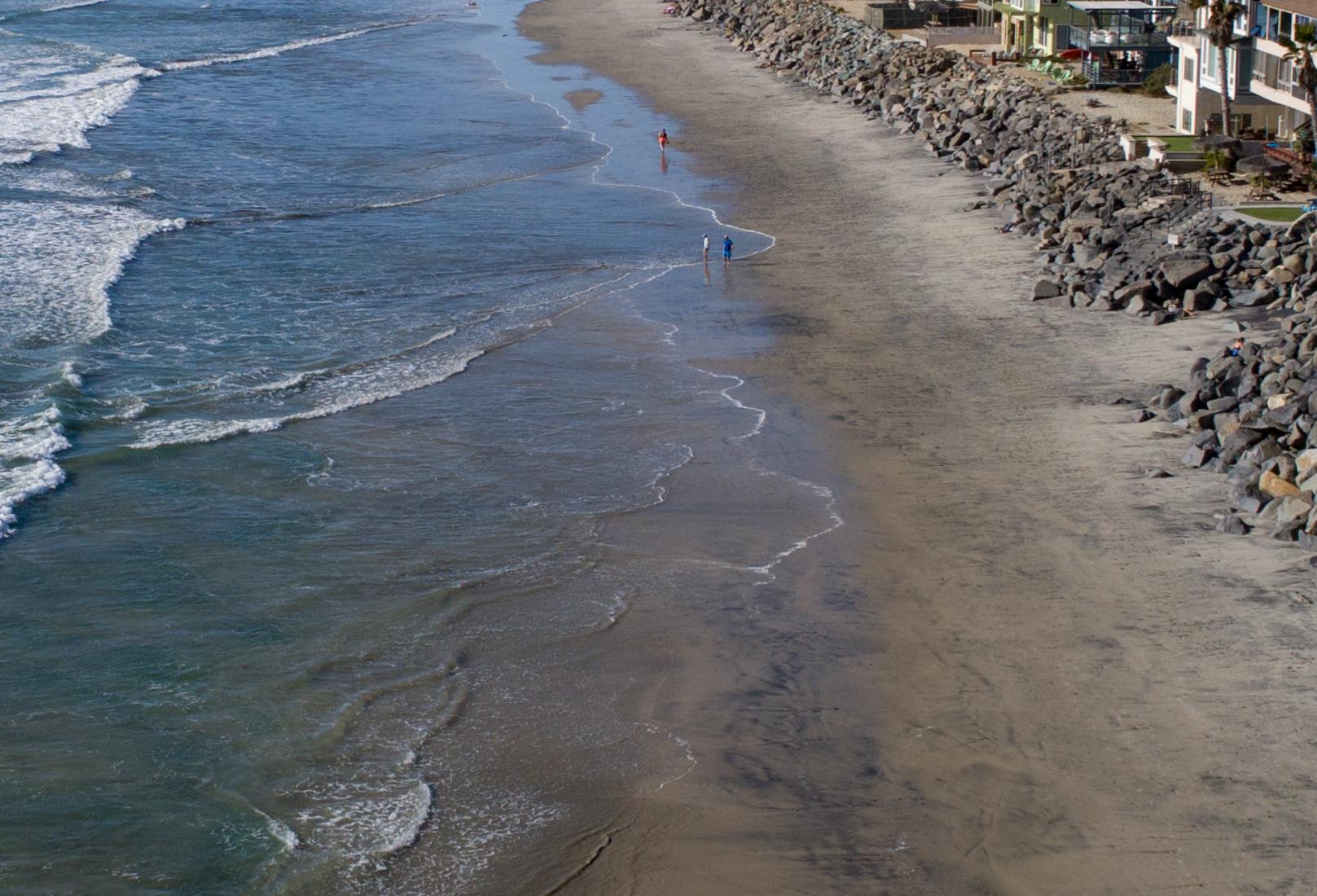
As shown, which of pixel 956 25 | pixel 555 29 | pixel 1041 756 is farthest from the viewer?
pixel 555 29

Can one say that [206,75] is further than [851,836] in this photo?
Yes

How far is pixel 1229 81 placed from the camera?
129 feet

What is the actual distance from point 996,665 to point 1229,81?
88.2ft

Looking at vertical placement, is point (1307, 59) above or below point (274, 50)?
below

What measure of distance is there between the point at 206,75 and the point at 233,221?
1153 inches

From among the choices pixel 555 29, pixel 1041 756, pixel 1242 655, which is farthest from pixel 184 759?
pixel 555 29

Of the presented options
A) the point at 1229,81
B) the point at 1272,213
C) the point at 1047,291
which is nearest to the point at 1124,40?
the point at 1229,81

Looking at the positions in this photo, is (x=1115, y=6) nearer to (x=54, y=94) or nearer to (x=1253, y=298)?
(x=1253, y=298)

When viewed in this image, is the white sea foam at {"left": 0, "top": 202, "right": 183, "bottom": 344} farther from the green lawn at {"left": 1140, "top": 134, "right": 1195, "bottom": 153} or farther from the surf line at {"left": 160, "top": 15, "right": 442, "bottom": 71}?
the surf line at {"left": 160, "top": 15, "right": 442, "bottom": 71}

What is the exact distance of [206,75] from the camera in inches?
2655

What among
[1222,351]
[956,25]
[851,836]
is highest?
[956,25]

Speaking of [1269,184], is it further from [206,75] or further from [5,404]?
[206,75]

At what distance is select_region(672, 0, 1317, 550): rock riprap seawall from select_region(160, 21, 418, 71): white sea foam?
28.9 meters

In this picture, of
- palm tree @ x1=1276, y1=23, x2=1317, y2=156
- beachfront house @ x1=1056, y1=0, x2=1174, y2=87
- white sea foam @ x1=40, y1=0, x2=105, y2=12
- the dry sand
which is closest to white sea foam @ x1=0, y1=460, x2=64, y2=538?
the dry sand
